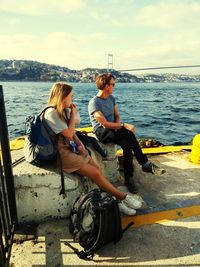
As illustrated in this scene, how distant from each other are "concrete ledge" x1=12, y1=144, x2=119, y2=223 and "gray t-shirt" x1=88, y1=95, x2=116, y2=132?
1382mm

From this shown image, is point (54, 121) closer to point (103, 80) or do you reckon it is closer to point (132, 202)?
point (132, 202)

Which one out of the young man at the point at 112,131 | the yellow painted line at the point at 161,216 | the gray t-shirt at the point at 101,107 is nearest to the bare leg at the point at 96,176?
the yellow painted line at the point at 161,216

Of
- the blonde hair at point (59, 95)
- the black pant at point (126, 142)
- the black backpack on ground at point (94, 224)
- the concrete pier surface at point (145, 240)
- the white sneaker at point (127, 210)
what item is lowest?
the concrete pier surface at point (145, 240)

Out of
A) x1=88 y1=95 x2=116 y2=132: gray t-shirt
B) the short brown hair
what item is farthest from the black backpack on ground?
the short brown hair

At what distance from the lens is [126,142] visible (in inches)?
181

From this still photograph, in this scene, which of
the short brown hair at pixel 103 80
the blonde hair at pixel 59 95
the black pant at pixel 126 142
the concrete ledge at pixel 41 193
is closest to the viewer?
the concrete ledge at pixel 41 193

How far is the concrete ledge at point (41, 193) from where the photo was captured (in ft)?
11.6

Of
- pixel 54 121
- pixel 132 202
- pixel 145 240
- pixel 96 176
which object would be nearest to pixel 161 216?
pixel 132 202

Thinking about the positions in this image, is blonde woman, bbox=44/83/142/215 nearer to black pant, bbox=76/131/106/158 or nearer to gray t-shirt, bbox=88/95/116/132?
black pant, bbox=76/131/106/158

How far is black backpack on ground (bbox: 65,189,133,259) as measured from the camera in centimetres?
300

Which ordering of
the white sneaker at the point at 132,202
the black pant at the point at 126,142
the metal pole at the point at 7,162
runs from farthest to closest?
the black pant at the point at 126,142, the white sneaker at the point at 132,202, the metal pole at the point at 7,162

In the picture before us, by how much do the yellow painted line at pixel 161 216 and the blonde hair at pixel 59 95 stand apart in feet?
4.89

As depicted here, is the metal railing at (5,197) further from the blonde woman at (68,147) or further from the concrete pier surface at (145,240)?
the blonde woman at (68,147)

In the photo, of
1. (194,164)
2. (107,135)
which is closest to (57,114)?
(107,135)
